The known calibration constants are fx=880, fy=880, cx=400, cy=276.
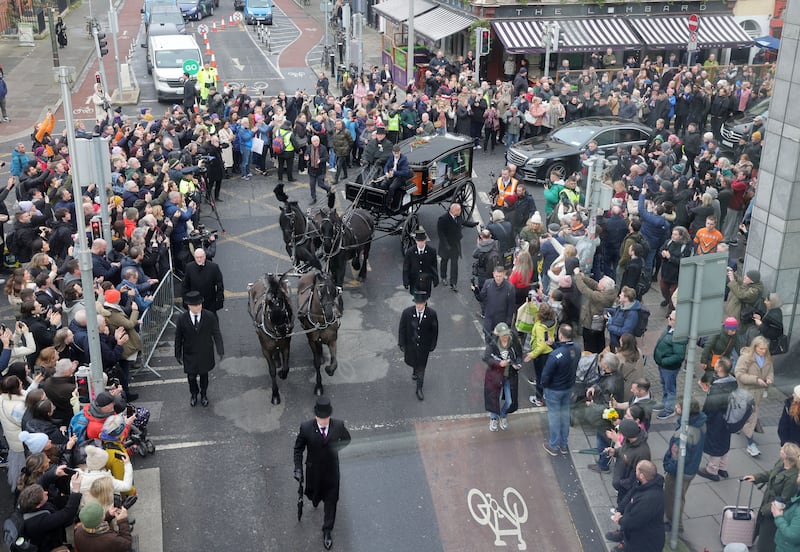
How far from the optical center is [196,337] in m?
11.3

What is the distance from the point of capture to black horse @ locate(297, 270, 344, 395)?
11.8m

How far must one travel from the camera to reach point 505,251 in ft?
50.6

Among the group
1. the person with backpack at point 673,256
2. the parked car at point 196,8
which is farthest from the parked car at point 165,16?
the person with backpack at point 673,256

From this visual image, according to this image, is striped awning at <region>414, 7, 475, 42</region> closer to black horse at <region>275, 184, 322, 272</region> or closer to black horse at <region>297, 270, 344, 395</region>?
black horse at <region>275, 184, 322, 272</region>

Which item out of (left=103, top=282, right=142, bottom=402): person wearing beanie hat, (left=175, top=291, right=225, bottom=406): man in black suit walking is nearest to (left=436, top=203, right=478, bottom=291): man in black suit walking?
(left=175, top=291, right=225, bottom=406): man in black suit walking

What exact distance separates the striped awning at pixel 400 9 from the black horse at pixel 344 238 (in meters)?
23.5

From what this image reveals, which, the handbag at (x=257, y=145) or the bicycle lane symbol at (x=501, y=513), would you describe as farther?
the handbag at (x=257, y=145)

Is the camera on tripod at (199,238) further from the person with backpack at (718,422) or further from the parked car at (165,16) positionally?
the parked car at (165,16)

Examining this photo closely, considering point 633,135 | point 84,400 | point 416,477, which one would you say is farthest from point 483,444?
point 633,135

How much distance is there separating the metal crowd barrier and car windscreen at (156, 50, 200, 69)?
67.4 ft

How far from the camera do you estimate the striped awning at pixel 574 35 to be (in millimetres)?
32469

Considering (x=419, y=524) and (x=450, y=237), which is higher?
(x=450, y=237)

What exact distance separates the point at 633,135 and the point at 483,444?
13.2 meters

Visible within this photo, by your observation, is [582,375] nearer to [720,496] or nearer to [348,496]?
[720,496]
